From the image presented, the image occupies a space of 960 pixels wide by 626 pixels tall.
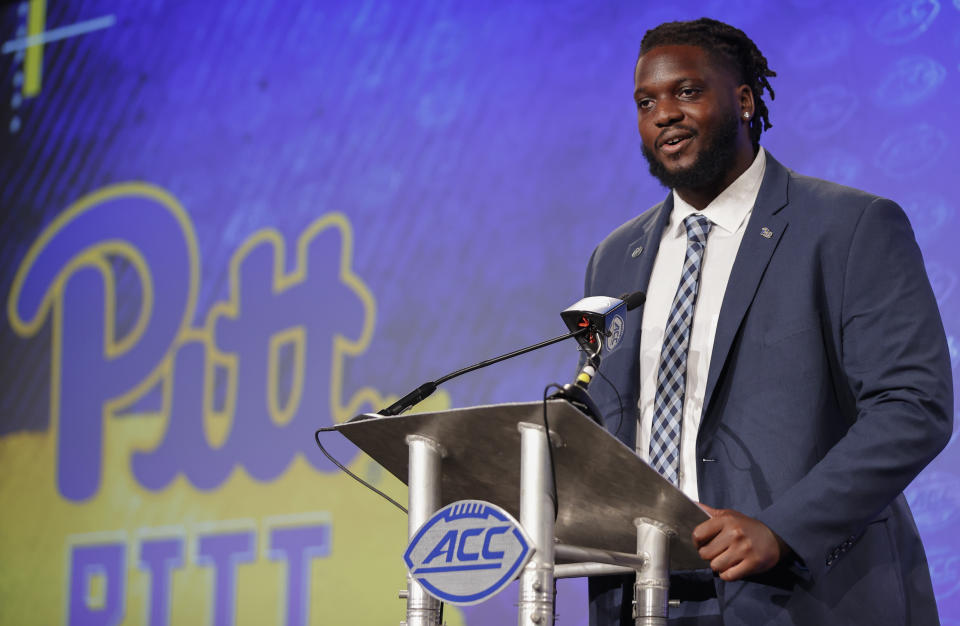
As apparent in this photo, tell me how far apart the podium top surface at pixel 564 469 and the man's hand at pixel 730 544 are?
2 cm

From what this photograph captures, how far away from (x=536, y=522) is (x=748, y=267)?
2.39 ft

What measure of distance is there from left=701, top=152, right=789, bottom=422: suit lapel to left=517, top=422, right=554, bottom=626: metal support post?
0.52 meters

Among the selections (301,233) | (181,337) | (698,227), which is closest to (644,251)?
(698,227)

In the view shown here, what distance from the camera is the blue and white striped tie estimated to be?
2021mm

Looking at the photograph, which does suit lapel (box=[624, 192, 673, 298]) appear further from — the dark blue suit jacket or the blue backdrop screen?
the blue backdrop screen

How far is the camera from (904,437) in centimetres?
180

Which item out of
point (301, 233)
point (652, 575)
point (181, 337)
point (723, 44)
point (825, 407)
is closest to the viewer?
point (652, 575)

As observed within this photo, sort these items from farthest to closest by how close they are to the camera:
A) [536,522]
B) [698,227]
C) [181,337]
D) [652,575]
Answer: [181,337] < [698,227] < [652,575] < [536,522]

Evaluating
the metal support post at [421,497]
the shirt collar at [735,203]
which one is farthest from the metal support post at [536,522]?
the shirt collar at [735,203]

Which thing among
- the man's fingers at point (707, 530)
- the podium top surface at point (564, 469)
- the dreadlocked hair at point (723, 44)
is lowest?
the man's fingers at point (707, 530)

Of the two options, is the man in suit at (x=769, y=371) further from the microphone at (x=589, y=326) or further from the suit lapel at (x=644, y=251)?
the microphone at (x=589, y=326)

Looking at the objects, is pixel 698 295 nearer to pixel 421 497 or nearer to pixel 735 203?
pixel 735 203

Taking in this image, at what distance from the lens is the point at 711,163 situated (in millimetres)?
2240

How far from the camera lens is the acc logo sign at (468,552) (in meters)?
1.51
